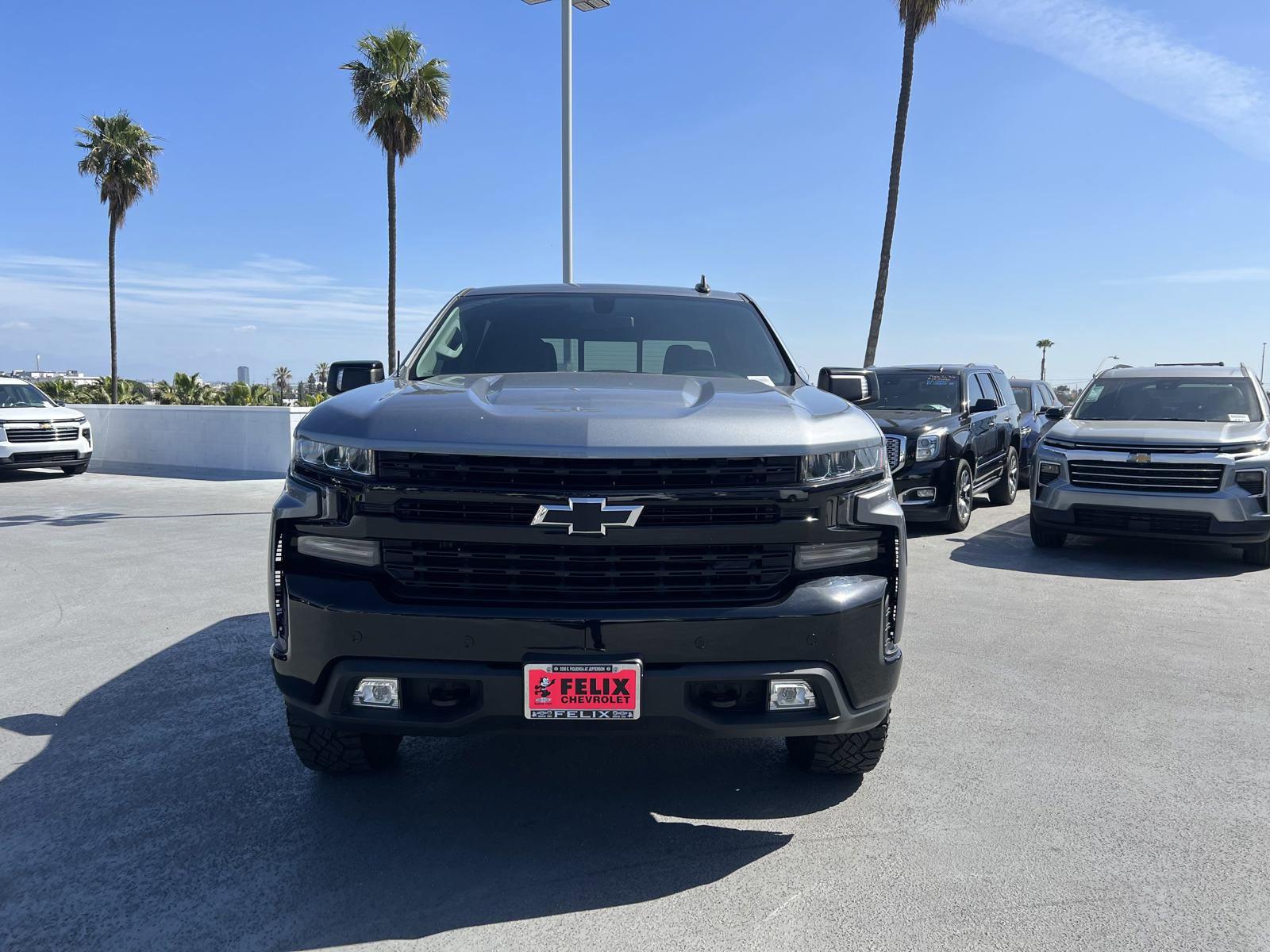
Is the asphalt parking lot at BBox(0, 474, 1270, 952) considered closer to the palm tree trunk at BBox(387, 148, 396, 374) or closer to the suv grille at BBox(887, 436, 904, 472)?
the suv grille at BBox(887, 436, 904, 472)

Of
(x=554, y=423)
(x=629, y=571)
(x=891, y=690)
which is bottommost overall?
(x=891, y=690)

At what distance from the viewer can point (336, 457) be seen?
283 cm

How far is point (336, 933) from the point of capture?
2.53 m

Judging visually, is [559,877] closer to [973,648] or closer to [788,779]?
[788,779]

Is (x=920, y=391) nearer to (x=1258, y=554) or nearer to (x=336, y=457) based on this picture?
(x=1258, y=554)

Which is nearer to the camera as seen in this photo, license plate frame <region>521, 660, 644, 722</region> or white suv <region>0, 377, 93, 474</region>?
license plate frame <region>521, 660, 644, 722</region>

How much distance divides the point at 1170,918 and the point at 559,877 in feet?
5.56

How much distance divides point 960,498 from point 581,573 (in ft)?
26.8

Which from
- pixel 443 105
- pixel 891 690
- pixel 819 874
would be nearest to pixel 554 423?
pixel 891 690

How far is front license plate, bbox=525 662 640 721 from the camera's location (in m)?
2.67

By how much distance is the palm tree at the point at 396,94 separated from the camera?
81.8 feet

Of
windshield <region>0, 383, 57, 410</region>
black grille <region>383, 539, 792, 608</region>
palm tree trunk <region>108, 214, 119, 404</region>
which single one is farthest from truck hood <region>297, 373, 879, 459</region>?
palm tree trunk <region>108, 214, 119, 404</region>

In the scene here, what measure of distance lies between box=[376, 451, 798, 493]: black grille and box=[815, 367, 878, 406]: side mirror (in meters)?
1.50

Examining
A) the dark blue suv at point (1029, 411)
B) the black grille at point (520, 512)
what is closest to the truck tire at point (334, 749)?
the black grille at point (520, 512)
